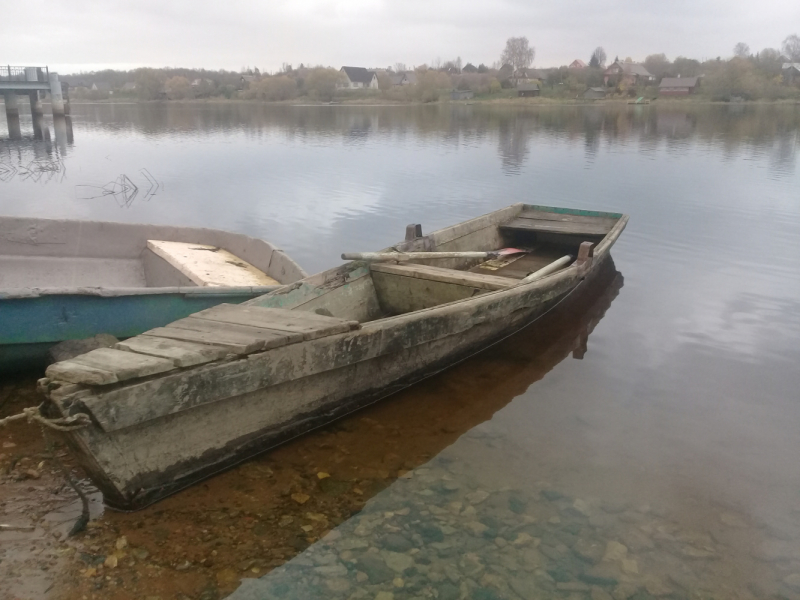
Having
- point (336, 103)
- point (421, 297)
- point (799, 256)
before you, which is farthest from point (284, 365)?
point (336, 103)

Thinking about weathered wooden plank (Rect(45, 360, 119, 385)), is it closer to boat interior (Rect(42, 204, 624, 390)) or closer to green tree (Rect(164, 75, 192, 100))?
boat interior (Rect(42, 204, 624, 390))

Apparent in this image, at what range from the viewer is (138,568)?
12.0ft

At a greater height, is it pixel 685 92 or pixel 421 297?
pixel 685 92

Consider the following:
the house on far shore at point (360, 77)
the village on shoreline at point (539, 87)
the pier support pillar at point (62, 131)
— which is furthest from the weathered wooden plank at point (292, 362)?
the house on far shore at point (360, 77)

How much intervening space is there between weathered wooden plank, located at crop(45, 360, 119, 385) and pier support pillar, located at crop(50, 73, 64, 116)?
43.7m

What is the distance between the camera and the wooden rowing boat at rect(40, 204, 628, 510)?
3.70 meters

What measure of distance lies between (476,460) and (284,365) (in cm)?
188

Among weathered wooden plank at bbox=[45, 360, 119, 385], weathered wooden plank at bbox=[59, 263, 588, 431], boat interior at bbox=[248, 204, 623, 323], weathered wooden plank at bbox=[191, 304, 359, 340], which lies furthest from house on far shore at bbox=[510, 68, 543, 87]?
weathered wooden plank at bbox=[45, 360, 119, 385]

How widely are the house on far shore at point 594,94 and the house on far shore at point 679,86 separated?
822cm

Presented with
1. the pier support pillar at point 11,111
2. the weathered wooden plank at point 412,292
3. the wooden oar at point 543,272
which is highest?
the pier support pillar at point 11,111

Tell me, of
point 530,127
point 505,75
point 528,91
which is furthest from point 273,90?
point 530,127

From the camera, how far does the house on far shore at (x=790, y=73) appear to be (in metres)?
74.5

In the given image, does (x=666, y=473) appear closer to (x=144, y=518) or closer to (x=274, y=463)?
(x=274, y=463)

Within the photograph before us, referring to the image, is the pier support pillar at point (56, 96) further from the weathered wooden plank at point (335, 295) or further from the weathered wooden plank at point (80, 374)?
the weathered wooden plank at point (80, 374)
